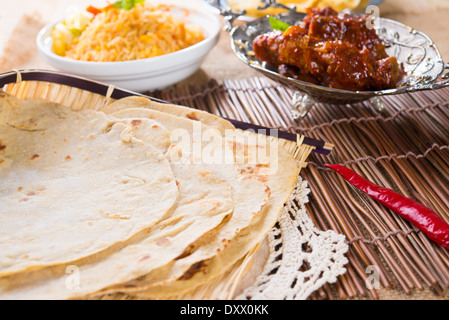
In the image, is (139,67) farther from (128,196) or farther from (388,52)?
(388,52)

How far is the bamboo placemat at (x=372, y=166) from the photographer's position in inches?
72.7

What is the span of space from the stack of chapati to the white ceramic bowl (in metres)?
0.56

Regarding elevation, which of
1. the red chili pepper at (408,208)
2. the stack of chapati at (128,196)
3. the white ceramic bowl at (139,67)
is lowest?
the white ceramic bowl at (139,67)

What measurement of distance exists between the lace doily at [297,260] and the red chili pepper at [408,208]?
0.39 metres

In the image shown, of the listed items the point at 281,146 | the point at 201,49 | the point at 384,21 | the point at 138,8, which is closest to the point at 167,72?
the point at 201,49

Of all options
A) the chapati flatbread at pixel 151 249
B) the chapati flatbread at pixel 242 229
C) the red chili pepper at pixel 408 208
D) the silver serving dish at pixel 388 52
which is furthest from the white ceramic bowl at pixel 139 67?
the red chili pepper at pixel 408 208

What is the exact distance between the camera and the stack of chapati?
164 centimetres

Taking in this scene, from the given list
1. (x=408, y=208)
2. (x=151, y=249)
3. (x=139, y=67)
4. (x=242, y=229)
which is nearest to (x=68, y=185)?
(x=151, y=249)

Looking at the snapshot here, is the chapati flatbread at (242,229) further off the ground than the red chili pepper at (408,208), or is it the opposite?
the red chili pepper at (408,208)

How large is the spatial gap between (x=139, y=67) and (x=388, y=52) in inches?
71.6

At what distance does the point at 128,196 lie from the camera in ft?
6.44

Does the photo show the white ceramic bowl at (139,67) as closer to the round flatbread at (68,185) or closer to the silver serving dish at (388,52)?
the silver serving dish at (388,52)

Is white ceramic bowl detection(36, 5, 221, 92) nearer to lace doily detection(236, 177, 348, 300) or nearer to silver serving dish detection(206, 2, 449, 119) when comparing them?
silver serving dish detection(206, 2, 449, 119)
